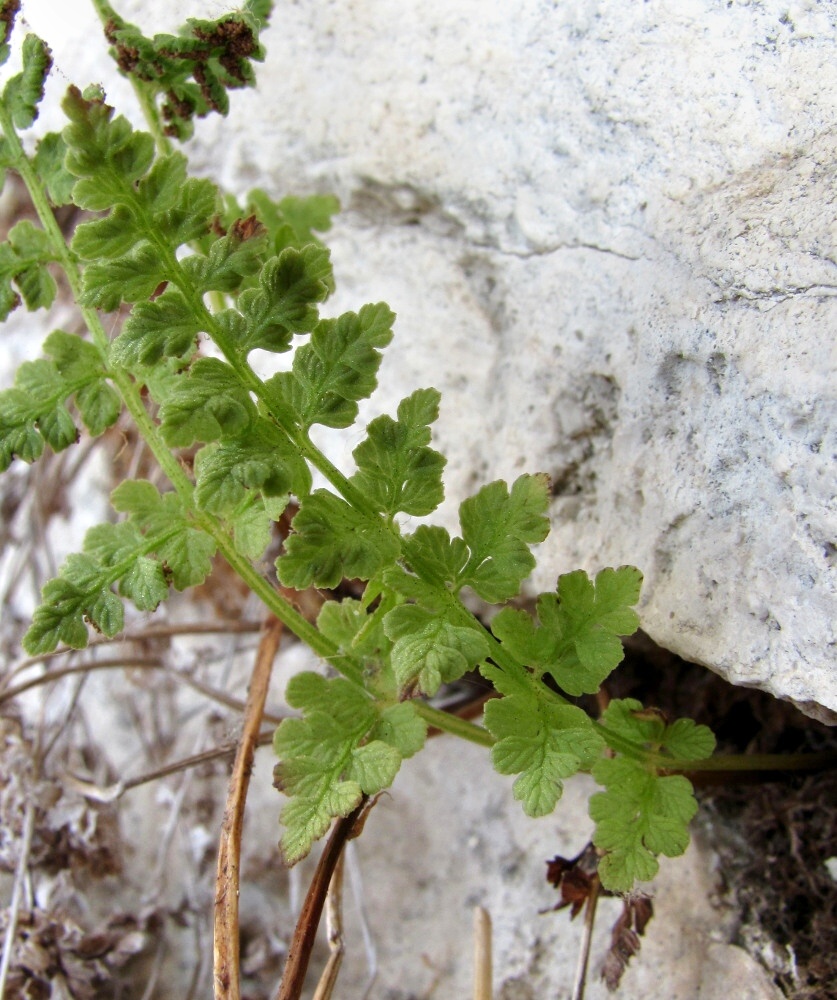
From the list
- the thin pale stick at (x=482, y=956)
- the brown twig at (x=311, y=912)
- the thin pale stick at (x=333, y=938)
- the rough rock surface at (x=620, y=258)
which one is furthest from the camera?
the thin pale stick at (x=482, y=956)

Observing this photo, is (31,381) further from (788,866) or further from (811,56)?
(788,866)

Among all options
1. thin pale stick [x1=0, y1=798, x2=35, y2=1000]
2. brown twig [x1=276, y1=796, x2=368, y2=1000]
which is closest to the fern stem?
brown twig [x1=276, y1=796, x2=368, y2=1000]

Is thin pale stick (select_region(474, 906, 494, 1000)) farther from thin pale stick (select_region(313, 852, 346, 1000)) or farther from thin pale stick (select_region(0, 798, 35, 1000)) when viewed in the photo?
thin pale stick (select_region(0, 798, 35, 1000))

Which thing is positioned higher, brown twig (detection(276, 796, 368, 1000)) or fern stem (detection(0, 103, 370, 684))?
fern stem (detection(0, 103, 370, 684))

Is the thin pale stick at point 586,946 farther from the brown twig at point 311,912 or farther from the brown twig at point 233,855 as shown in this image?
the brown twig at point 233,855

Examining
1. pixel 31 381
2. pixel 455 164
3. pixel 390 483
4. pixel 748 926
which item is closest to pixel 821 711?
pixel 748 926

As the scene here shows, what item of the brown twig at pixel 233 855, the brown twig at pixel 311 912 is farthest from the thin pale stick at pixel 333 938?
the brown twig at pixel 233 855

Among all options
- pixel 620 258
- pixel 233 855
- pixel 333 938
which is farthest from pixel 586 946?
pixel 620 258
